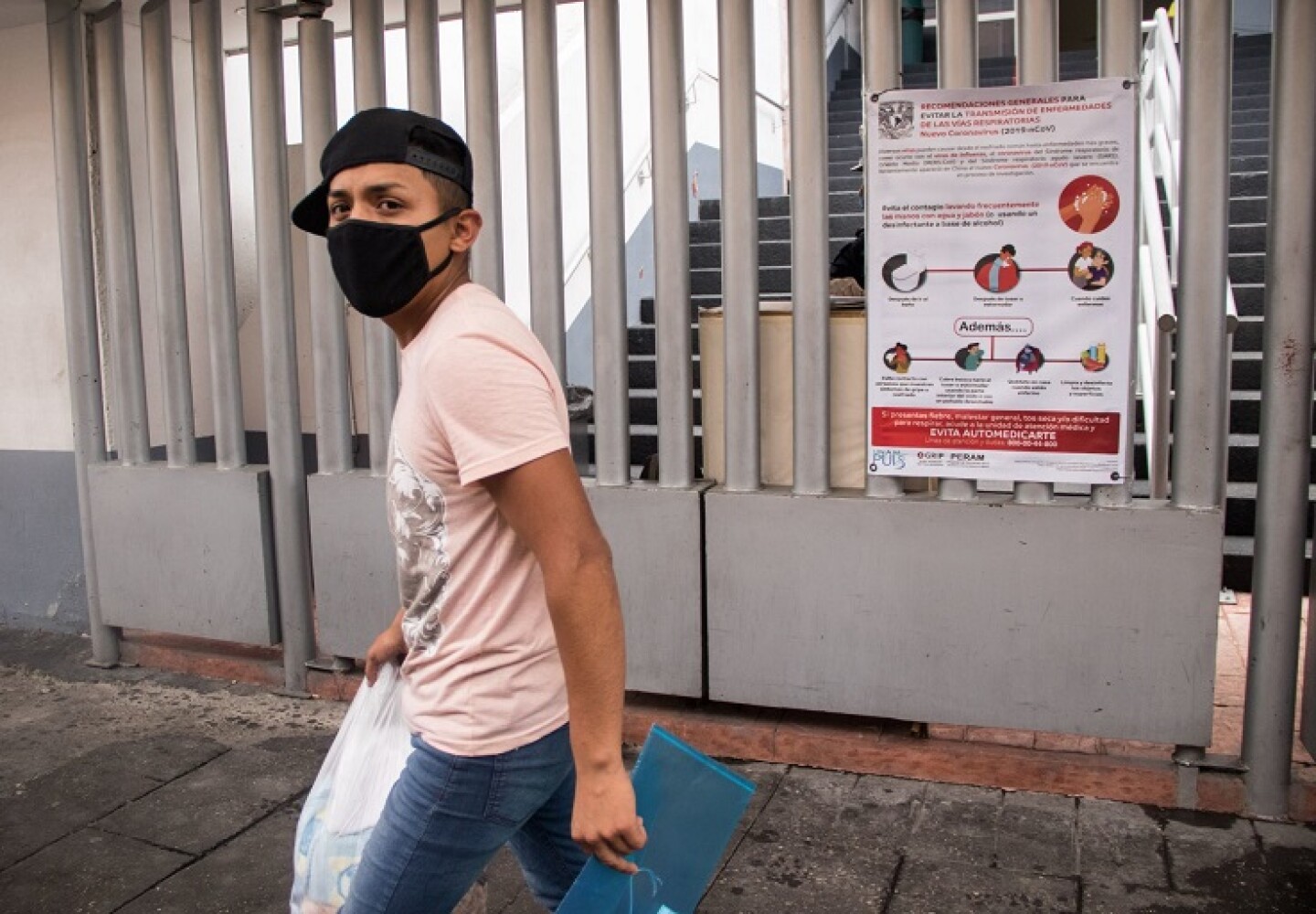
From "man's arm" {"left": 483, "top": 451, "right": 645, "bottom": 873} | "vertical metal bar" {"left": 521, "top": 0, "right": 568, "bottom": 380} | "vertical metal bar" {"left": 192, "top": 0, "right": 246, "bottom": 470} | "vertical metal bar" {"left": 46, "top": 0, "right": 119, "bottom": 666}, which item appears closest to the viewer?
"man's arm" {"left": 483, "top": 451, "right": 645, "bottom": 873}

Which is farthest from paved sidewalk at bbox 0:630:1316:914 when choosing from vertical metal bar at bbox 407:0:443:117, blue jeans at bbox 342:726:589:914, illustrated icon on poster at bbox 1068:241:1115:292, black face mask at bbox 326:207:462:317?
vertical metal bar at bbox 407:0:443:117

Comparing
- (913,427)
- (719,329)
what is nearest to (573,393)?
(719,329)

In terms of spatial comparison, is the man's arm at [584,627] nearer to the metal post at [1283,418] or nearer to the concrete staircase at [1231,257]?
the metal post at [1283,418]

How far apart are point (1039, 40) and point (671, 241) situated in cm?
136

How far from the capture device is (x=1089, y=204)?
3.83 meters

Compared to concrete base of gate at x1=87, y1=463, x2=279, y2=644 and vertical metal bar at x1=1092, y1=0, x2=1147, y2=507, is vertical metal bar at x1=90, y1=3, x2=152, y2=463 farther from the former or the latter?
vertical metal bar at x1=1092, y1=0, x2=1147, y2=507

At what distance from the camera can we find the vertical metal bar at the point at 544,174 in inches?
179

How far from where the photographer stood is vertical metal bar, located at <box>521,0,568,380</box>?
4543 millimetres

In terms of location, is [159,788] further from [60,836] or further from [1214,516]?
[1214,516]

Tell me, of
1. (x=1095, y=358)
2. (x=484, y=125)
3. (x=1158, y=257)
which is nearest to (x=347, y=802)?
(x=1095, y=358)

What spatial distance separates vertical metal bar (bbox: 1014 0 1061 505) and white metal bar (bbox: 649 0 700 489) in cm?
115

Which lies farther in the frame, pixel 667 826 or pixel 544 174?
pixel 544 174

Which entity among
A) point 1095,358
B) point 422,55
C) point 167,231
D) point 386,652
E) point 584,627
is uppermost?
point 422,55

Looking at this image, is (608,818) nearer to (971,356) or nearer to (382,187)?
(382,187)
